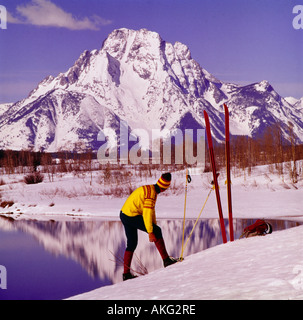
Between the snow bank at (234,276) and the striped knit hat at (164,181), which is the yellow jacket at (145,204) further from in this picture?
the snow bank at (234,276)

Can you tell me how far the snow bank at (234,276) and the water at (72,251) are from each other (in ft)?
5.13

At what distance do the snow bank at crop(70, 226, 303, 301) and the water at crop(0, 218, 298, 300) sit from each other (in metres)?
1.56

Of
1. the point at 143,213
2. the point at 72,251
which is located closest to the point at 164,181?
the point at 143,213

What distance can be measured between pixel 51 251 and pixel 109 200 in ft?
45.6

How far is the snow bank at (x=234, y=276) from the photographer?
181 inches

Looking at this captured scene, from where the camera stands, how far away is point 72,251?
1245 cm

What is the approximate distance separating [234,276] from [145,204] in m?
1.89

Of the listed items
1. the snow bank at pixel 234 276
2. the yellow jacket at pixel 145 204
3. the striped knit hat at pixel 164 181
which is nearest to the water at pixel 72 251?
the yellow jacket at pixel 145 204

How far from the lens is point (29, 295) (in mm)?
8117

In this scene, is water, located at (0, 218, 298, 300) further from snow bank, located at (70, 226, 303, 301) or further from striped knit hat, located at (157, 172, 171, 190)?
striped knit hat, located at (157, 172, 171, 190)

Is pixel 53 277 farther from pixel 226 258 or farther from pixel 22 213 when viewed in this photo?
pixel 22 213

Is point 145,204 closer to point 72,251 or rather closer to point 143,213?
point 143,213

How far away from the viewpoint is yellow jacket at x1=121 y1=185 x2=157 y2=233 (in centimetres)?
682

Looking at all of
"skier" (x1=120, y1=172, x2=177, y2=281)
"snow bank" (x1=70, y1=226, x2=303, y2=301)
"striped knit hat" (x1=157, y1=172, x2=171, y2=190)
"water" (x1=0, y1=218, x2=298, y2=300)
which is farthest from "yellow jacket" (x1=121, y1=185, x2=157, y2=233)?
"water" (x1=0, y1=218, x2=298, y2=300)
